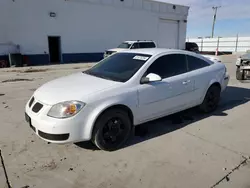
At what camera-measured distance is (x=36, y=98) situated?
3760mm

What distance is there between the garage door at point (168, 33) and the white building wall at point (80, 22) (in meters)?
0.93

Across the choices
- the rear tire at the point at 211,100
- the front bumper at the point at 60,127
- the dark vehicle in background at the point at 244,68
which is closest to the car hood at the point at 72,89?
the front bumper at the point at 60,127

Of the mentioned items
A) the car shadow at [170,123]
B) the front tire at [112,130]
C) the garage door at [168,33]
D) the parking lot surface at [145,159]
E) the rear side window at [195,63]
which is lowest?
the parking lot surface at [145,159]

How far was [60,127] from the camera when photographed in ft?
10.8

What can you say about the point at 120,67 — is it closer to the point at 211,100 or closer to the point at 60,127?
the point at 60,127

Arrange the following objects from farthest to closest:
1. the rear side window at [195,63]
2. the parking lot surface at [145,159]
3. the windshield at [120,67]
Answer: the rear side window at [195,63] < the windshield at [120,67] < the parking lot surface at [145,159]

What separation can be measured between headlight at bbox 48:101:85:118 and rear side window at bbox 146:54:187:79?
1517 millimetres

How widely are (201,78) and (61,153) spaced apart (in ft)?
11.0

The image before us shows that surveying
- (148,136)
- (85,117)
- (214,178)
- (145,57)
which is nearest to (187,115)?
(148,136)

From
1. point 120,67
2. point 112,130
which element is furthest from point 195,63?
point 112,130

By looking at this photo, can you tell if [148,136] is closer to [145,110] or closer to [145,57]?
[145,110]

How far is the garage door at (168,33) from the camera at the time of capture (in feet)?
90.4

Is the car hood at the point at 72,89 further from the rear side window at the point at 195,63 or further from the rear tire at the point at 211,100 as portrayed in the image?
the rear tire at the point at 211,100

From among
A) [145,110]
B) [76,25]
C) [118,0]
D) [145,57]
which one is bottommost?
[145,110]
